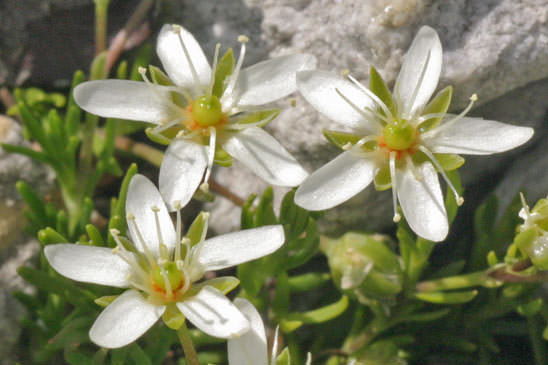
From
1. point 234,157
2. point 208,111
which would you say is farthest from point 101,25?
point 234,157

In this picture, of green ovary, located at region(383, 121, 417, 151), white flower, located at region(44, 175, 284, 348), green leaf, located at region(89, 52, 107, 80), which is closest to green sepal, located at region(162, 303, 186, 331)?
white flower, located at region(44, 175, 284, 348)

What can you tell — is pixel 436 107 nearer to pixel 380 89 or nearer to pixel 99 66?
pixel 380 89

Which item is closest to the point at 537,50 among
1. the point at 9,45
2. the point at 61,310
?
the point at 61,310

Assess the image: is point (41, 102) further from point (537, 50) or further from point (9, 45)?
point (537, 50)

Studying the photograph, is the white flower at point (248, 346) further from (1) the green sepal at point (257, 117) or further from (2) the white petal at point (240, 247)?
(1) the green sepal at point (257, 117)

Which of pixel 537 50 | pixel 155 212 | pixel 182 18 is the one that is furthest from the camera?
pixel 182 18

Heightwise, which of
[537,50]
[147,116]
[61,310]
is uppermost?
[537,50]

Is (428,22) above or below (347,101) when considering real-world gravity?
above
